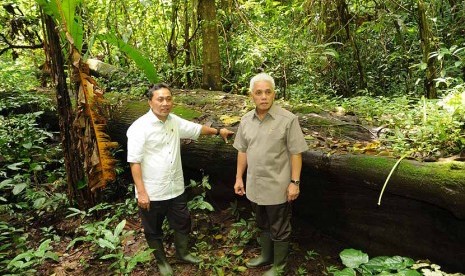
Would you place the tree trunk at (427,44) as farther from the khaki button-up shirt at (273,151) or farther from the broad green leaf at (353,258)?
the broad green leaf at (353,258)

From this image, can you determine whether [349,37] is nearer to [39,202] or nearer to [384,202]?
[384,202]

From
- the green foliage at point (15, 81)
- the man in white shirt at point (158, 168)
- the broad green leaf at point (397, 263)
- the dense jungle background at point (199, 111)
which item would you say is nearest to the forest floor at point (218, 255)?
the dense jungle background at point (199, 111)

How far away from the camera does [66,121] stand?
15.4ft

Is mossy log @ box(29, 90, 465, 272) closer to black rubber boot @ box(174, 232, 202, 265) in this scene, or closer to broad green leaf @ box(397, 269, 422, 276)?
broad green leaf @ box(397, 269, 422, 276)

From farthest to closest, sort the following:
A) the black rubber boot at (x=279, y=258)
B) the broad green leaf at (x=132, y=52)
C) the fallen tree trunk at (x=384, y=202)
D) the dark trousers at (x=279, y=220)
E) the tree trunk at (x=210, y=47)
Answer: the tree trunk at (x=210, y=47) < the broad green leaf at (x=132, y=52) < the black rubber boot at (x=279, y=258) < the dark trousers at (x=279, y=220) < the fallen tree trunk at (x=384, y=202)

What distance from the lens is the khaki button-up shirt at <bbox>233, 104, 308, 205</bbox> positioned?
10.7ft

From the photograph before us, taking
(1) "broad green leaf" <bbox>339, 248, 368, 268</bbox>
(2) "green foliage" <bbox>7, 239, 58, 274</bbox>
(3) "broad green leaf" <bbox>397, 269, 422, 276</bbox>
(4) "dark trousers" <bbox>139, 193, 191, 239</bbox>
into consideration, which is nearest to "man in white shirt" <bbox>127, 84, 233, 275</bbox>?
(4) "dark trousers" <bbox>139, 193, 191, 239</bbox>

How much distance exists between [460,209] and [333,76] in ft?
17.8

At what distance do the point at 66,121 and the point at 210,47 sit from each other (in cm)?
295

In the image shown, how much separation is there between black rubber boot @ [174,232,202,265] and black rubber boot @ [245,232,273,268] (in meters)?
0.60

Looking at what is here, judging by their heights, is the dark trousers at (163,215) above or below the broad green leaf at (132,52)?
below

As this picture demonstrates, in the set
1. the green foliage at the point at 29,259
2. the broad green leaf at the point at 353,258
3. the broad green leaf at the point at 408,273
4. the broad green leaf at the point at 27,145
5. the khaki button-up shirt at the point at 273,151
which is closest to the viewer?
the broad green leaf at the point at 408,273

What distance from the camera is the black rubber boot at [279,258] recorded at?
11.6ft

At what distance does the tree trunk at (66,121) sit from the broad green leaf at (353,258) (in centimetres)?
345
